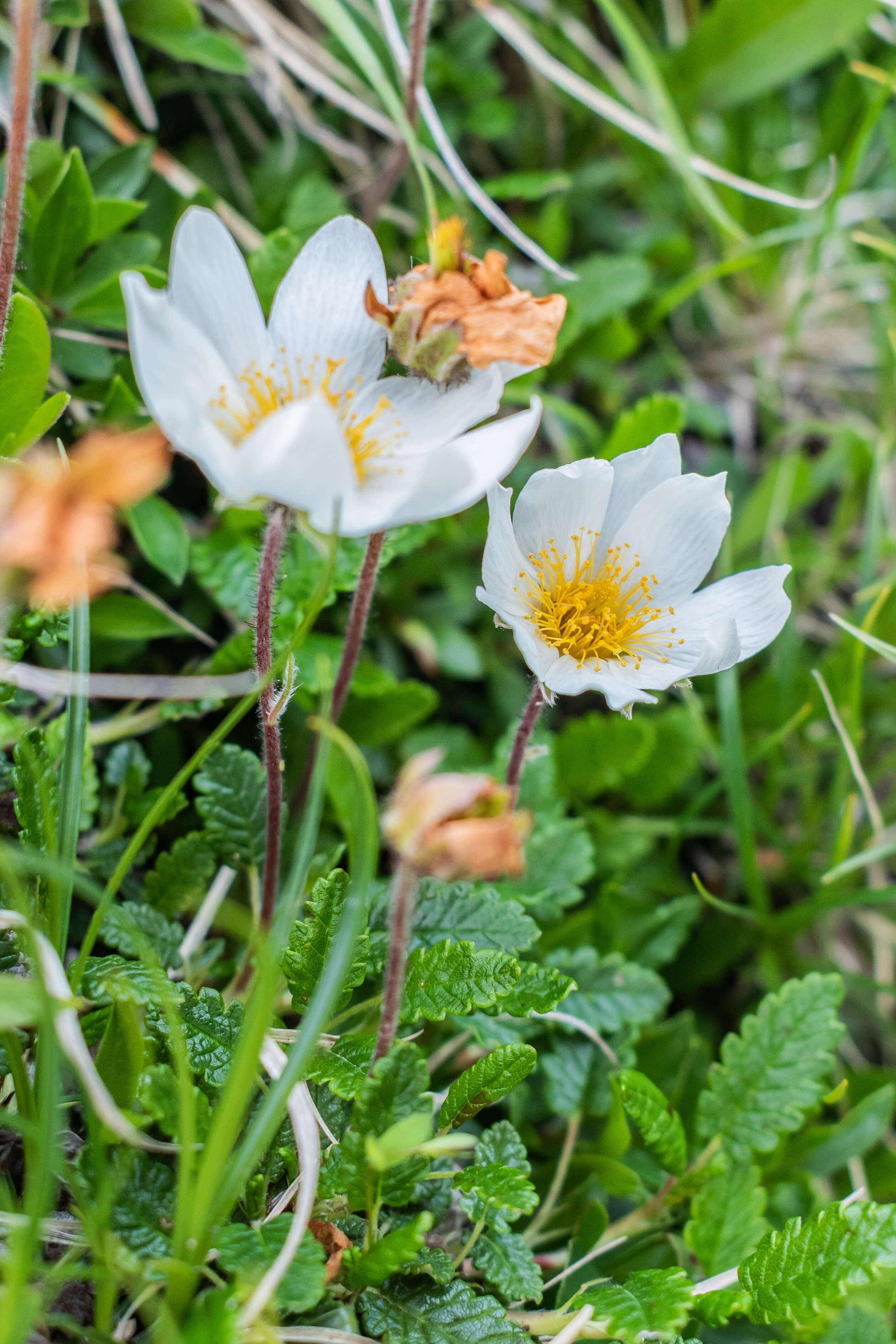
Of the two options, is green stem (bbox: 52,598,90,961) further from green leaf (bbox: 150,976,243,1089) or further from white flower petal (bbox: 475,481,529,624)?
white flower petal (bbox: 475,481,529,624)

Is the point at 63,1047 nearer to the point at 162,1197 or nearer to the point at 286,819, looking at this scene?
the point at 162,1197

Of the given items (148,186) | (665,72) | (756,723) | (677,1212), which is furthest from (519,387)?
(677,1212)

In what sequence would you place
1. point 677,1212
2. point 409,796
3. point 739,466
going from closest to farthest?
point 409,796, point 677,1212, point 739,466

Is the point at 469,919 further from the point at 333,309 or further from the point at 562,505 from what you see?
the point at 333,309

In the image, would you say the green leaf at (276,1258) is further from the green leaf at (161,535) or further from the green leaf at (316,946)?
the green leaf at (161,535)

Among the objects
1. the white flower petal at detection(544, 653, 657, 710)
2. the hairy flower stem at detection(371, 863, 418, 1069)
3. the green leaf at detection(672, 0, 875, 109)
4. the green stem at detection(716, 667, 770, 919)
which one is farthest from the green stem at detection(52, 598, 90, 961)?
the green leaf at detection(672, 0, 875, 109)

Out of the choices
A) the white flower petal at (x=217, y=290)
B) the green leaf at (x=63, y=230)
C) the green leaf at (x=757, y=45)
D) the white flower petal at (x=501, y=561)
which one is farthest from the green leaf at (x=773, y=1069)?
the green leaf at (x=757, y=45)
